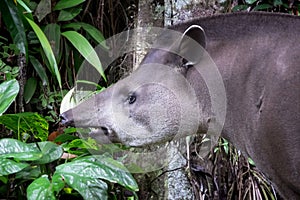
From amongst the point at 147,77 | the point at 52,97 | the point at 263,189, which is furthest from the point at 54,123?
the point at 147,77

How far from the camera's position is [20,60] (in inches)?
118

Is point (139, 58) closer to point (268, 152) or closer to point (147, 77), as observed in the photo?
point (147, 77)

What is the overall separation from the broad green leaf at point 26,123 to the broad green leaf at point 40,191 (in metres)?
0.38

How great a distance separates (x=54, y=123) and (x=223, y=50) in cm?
152

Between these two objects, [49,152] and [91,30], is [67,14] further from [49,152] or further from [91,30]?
[49,152]

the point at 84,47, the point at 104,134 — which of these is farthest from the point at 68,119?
the point at 84,47

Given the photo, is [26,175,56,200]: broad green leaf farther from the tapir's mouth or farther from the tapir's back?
the tapir's back

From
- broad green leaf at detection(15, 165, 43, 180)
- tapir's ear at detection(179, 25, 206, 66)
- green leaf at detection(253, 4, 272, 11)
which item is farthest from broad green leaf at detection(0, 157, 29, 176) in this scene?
green leaf at detection(253, 4, 272, 11)

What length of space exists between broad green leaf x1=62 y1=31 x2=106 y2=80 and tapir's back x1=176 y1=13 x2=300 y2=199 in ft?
4.05

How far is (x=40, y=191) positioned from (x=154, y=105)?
0.46 meters

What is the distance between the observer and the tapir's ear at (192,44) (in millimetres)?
1823

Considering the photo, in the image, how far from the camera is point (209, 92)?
1867 millimetres

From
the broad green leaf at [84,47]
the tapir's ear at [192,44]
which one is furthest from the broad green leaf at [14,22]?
the tapir's ear at [192,44]

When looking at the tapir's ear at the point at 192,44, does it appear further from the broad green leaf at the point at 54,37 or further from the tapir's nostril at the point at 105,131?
the broad green leaf at the point at 54,37
